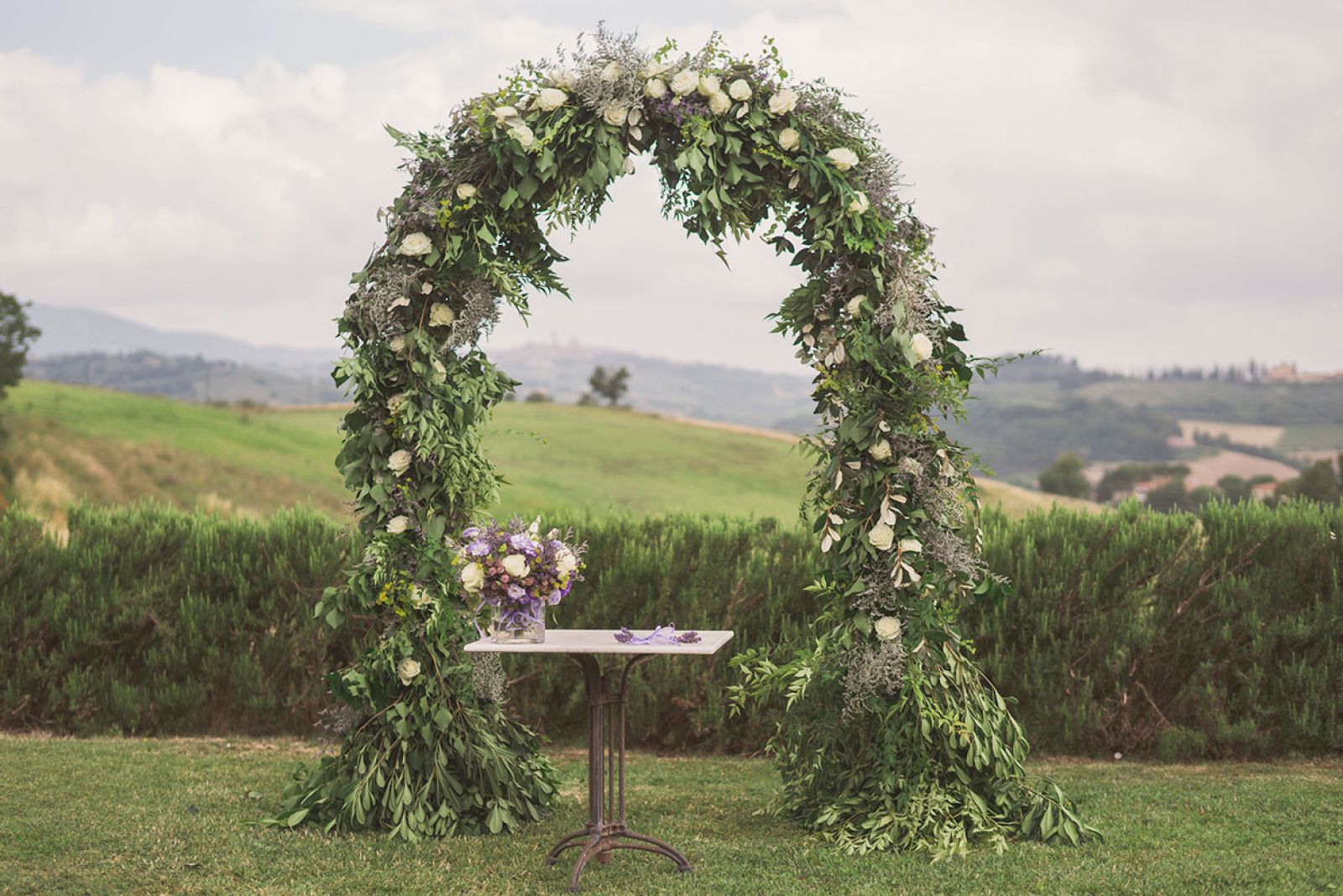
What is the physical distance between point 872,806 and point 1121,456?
75135mm

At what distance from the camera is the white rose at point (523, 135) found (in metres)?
5.47

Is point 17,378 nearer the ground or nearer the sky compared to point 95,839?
nearer the sky

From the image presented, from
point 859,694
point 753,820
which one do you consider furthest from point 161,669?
point 859,694

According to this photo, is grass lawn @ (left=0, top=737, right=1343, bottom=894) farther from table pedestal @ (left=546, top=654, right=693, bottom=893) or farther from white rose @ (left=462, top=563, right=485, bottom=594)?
white rose @ (left=462, top=563, right=485, bottom=594)

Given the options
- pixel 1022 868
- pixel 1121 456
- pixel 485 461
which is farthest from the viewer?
pixel 1121 456

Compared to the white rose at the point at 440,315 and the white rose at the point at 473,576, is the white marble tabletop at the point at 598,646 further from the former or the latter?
the white rose at the point at 440,315

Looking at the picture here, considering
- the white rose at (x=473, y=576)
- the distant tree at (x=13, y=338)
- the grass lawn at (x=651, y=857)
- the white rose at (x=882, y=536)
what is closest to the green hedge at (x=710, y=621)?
the grass lawn at (x=651, y=857)

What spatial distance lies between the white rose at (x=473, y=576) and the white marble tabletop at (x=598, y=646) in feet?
0.85

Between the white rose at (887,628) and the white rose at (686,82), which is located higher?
the white rose at (686,82)

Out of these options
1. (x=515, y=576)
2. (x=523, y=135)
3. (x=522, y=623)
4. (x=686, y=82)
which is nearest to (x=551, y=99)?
(x=523, y=135)

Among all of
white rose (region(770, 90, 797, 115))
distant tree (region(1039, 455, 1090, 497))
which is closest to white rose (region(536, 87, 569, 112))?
white rose (region(770, 90, 797, 115))

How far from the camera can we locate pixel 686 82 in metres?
5.50

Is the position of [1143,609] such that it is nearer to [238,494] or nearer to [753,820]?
[753,820]

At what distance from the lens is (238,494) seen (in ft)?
110
